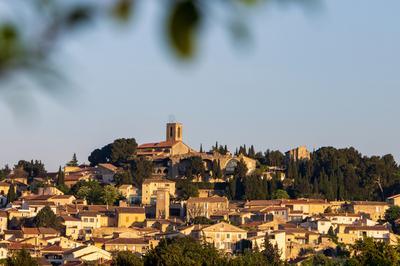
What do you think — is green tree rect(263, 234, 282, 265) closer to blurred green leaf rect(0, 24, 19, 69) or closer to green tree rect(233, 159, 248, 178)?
green tree rect(233, 159, 248, 178)

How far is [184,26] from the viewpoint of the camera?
1281mm

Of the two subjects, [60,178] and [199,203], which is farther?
[60,178]

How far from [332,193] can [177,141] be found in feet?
56.8

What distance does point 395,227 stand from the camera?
69125mm

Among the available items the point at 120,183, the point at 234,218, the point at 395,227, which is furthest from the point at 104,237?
the point at 395,227

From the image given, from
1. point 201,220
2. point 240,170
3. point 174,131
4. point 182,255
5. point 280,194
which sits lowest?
point 182,255

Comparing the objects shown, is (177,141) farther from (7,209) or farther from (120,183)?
(7,209)

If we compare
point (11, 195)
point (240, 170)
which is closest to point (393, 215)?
point (240, 170)

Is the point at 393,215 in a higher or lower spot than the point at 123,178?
lower

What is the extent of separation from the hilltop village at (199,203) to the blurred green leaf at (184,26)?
48791 mm

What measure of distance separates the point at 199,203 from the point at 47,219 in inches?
372

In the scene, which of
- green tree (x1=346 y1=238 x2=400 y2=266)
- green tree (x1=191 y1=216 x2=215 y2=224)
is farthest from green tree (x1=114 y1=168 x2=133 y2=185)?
green tree (x1=346 y1=238 x2=400 y2=266)

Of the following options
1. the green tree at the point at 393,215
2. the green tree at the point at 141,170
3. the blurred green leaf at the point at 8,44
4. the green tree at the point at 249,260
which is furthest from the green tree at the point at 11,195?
the blurred green leaf at the point at 8,44

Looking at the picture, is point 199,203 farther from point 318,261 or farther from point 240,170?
point 318,261
